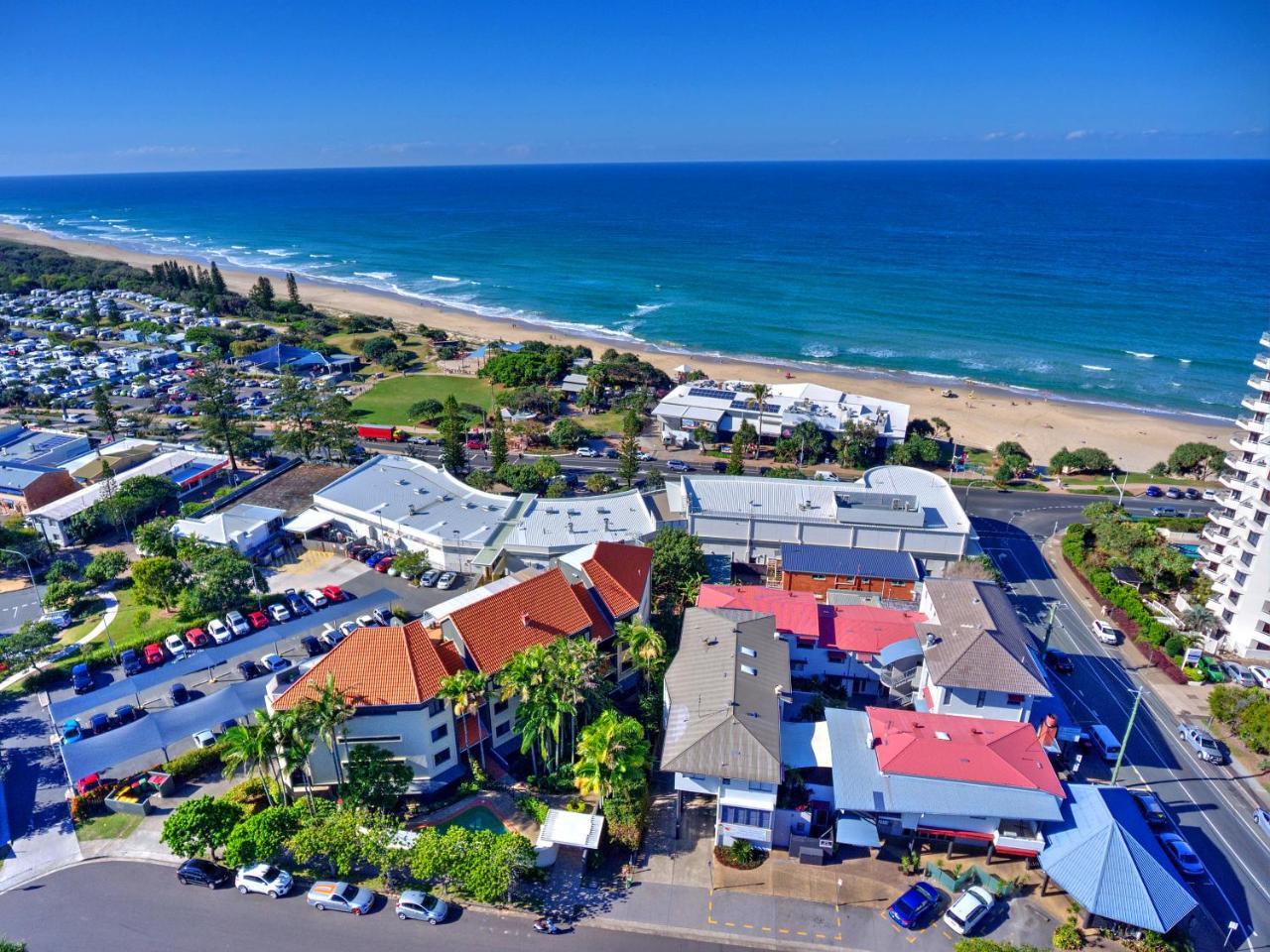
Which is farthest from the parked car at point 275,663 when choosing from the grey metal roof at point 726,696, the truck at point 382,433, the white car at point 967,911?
the truck at point 382,433

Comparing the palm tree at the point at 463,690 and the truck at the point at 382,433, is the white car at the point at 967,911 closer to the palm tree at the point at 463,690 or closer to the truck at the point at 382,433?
the palm tree at the point at 463,690

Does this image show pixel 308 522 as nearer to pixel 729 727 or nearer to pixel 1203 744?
pixel 729 727

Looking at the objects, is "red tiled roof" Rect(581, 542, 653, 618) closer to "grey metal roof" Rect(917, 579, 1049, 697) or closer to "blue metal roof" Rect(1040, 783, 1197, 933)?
"grey metal roof" Rect(917, 579, 1049, 697)

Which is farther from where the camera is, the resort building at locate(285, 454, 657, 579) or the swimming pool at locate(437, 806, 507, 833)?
the resort building at locate(285, 454, 657, 579)

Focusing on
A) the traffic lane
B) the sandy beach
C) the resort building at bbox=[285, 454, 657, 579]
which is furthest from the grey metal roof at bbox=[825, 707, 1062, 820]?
the sandy beach

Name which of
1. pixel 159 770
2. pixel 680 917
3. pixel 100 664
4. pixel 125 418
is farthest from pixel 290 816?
pixel 125 418

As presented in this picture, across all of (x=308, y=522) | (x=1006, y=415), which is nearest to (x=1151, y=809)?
(x=308, y=522)
